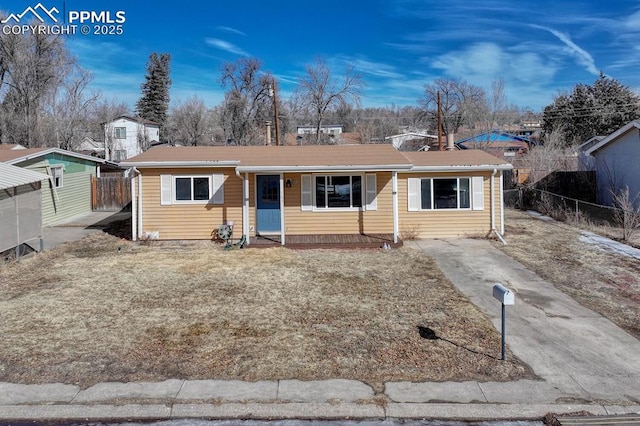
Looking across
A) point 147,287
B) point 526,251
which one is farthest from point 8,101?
point 526,251

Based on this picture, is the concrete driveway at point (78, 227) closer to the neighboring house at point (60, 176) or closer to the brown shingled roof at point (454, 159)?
the neighboring house at point (60, 176)

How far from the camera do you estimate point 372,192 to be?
44.2ft

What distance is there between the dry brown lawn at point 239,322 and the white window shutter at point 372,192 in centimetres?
289

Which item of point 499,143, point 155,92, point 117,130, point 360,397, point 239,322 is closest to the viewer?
point 360,397

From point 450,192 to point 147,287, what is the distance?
9.18 metres

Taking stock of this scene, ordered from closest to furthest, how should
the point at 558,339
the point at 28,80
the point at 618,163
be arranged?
the point at 558,339, the point at 618,163, the point at 28,80

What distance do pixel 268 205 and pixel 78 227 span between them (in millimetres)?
7864

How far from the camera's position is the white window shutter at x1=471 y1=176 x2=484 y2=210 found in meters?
13.7

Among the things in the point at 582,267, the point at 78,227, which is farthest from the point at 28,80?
the point at 582,267

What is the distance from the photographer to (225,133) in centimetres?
Answer: 4484

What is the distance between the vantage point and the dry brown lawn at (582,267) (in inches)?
299

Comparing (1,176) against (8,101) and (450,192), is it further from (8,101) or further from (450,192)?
(8,101)

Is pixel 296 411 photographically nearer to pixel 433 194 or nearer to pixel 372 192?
pixel 372 192

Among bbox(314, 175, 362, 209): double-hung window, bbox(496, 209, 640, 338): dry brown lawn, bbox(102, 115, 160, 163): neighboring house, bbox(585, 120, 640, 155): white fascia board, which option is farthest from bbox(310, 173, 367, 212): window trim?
bbox(102, 115, 160, 163): neighboring house
